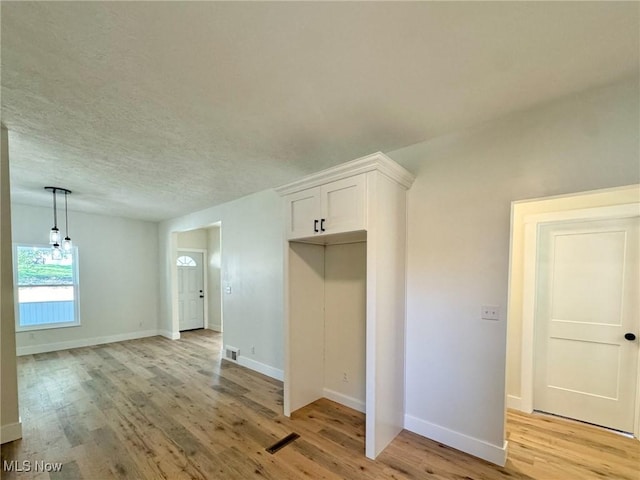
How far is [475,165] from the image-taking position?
7.65 ft

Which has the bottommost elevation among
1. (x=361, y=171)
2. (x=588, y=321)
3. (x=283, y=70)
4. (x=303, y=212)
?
(x=588, y=321)

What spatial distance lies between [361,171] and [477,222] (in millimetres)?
1070

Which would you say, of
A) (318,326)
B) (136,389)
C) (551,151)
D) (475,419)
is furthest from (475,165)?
(136,389)

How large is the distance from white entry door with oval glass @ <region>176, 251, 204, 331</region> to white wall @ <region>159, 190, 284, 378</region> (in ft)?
8.67

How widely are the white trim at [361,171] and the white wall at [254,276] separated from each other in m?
1.35

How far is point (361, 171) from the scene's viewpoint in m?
2.26

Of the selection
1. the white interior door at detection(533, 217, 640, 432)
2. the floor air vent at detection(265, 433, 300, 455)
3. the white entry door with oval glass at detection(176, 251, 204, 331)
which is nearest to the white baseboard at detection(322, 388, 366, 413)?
the floor air vent at detection(265, 433, 300, 455)

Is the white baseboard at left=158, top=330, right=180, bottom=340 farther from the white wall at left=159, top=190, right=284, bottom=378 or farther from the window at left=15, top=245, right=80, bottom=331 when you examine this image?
the white wall at left=159, top=190, right=284, bottom=378

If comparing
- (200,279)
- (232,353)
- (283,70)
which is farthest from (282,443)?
(200,279)

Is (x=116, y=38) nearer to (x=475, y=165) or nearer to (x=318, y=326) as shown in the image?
(x=475, y=165)

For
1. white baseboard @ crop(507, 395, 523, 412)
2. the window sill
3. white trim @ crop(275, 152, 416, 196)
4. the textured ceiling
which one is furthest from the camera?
the window sill

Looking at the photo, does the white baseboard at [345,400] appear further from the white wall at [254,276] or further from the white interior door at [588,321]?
the white interior door at [588,321]

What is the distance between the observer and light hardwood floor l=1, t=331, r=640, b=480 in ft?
6.84

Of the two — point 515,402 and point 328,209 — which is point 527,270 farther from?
point 328,209
